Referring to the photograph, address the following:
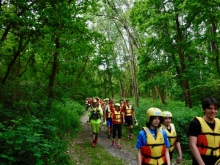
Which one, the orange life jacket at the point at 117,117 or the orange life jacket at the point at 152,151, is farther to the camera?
the orange life jacket at the point at 117,117

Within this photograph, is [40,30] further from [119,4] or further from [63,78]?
[119,4]

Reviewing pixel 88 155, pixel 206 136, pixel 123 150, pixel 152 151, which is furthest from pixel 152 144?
pixel 123 150

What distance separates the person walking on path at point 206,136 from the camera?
3.73 metres

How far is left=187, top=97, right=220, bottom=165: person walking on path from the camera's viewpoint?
3727 mm

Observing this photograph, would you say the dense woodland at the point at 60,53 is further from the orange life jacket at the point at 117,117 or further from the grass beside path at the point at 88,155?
the orange life jacket at the point at 117,117

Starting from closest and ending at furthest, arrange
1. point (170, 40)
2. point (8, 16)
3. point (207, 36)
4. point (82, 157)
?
point (8, 16) < point (82, 157) < point (207, 36) < point (170, 40)

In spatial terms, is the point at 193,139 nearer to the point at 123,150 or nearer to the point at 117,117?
the point at 123,150

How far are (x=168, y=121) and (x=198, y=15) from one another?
1323cm

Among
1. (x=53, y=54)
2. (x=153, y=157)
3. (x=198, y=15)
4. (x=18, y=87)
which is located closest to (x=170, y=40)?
(x=198, y=15)

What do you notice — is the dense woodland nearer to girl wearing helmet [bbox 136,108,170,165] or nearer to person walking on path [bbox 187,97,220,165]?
girl wearing helmet [bbox 136,108,170,165]

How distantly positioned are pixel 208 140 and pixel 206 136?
0.27 ft

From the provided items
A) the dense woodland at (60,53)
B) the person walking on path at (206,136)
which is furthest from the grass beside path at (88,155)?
the person walking on path at (206,136)

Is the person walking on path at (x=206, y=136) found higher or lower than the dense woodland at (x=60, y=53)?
lower

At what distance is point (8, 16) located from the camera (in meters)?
8.39
